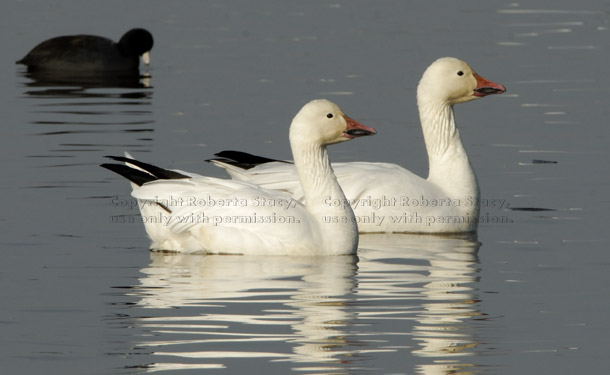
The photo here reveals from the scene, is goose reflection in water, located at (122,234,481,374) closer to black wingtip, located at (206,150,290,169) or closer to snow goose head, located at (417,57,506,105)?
black wingtip, located at (206,150,290,169)

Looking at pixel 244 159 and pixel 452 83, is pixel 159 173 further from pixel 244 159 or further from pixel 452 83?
pixel 452 83

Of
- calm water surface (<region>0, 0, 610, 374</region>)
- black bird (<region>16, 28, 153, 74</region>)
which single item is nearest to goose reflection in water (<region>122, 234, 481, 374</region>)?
calm water surface (<region>0, 0, 610, 374</region>)

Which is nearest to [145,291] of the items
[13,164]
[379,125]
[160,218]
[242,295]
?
[242,295]

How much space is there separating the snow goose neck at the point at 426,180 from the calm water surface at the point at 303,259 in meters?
0.27

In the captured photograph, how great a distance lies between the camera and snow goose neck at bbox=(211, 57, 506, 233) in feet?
39.0

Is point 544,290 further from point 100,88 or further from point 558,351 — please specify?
point 100,88

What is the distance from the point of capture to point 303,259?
34.4 ft

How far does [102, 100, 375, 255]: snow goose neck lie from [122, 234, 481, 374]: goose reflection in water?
5.2 inches

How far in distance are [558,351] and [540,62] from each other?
16184 mm

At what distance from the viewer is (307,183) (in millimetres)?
10742

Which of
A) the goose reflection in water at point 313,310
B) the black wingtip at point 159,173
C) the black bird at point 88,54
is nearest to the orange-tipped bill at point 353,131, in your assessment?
the goose reflection in water at point 313,310

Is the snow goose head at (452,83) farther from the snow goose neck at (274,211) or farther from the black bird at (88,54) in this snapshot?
the black bird at (88,54)

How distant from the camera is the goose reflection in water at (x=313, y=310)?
7.66 m

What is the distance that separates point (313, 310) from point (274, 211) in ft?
5.94
